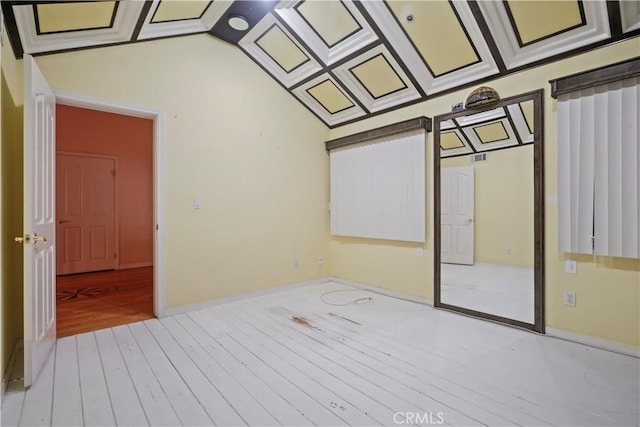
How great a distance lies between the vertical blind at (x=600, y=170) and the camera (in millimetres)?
2258

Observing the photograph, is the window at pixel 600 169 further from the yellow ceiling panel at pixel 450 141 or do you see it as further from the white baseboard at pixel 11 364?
the white baseboard at pixel 11 364

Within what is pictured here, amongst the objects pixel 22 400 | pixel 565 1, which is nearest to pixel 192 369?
pixel 22 400

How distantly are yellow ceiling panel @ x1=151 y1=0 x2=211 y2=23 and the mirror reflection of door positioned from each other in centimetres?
298

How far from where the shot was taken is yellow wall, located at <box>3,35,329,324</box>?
301 centimetres

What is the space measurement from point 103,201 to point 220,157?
3360 millimetres

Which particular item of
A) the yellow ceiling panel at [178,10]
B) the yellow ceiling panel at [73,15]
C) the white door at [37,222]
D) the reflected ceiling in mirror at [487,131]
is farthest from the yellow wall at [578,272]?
the white door at [37,222]

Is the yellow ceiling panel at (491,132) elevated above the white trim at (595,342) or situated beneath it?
elevated above

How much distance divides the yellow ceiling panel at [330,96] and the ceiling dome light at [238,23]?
3.61 feet

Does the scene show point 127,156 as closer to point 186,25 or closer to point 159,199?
point 159,199

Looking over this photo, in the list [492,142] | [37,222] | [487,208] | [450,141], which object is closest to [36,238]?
[37,222]

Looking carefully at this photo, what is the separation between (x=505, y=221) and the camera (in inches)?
191

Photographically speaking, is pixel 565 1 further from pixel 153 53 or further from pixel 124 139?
pixel 124 139

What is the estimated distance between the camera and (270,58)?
151 inches

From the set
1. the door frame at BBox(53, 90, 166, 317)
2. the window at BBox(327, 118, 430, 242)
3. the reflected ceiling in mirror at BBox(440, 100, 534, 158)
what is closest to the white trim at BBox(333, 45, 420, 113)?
the window at BBox(327, 118, 430, 242)
